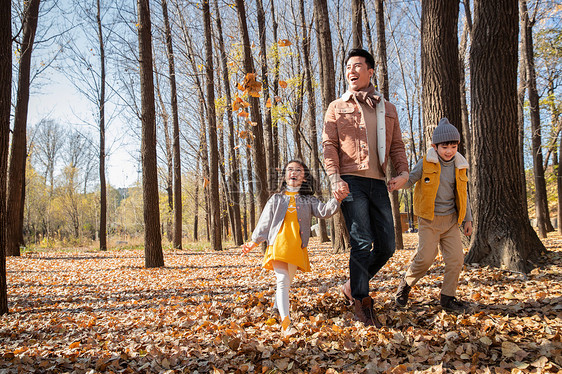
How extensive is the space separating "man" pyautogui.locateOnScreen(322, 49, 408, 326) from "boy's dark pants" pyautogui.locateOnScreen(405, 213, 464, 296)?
40 cm

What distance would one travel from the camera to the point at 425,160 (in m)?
3.35

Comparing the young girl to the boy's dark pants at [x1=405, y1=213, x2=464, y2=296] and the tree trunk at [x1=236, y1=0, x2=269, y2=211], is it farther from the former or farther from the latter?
the tree trunk at [x1=236, y1=0, x2=269, y2=211]

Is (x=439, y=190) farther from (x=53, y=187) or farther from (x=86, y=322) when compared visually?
(x=53, y=187)

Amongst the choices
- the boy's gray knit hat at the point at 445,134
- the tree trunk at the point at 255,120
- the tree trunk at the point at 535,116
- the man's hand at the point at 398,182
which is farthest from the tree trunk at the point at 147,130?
the tree trunk at the point at 535,116

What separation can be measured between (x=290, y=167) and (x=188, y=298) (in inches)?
113

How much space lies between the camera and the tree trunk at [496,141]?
473 centimetres

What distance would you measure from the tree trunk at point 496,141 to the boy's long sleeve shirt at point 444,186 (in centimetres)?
183

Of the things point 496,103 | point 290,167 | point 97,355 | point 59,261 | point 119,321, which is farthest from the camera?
point 59,261

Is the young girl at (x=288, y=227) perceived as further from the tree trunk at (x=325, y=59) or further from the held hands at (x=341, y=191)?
the tree trunk at (x=325, y=59)

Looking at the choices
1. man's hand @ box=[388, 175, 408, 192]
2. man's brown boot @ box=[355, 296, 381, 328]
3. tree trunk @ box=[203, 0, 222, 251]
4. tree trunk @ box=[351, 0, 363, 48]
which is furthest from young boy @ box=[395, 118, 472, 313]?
tree trunk @ box=[203, 0, 222, 251]

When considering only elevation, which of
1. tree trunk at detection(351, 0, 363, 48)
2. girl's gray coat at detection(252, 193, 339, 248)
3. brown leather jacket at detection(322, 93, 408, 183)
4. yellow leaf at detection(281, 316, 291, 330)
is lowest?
yellow leaf at detection(281, 316, 291, 330)

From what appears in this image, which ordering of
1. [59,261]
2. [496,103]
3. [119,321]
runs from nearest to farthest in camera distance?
[119,321] < [496,103] < [59,261]

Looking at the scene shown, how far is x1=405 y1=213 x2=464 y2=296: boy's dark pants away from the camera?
10.9 feet

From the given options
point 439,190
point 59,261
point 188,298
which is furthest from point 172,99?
point 439,190
